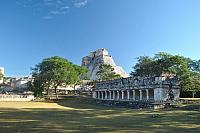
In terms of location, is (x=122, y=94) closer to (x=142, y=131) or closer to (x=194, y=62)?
(x=194, y=62)

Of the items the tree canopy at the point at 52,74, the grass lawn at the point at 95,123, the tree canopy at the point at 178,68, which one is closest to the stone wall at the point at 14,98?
A: the tree canopy at the point at 52,74

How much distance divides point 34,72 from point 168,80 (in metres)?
62.4

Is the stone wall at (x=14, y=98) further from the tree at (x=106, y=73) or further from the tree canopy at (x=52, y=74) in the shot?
the tree at (x=106, y=73)

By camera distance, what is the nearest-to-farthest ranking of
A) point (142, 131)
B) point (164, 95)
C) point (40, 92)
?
point (142, 131) → point (164, 95) → point (40, 92)

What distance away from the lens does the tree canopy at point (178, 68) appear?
81125 mm

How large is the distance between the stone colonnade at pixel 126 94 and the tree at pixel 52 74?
12.6 meters

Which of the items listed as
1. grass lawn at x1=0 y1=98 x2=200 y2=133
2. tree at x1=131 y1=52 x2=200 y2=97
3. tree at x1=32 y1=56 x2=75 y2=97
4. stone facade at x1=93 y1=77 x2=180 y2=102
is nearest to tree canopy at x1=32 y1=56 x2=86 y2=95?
tree at x1=32 y1=56 x2=75 y2=97

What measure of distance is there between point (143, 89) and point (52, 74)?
3705 centimetres

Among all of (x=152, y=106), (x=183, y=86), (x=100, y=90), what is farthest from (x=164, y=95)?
(x=100, y=90)

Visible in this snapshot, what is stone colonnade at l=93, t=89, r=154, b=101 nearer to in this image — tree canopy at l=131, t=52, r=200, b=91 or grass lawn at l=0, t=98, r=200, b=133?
tree canopy at l=131, t=52, r=200, b=91

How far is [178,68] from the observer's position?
8856cm

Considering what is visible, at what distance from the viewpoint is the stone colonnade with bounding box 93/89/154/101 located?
82688 millimetres

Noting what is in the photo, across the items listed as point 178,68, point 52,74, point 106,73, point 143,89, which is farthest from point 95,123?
point 106,73

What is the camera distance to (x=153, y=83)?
255 feet
